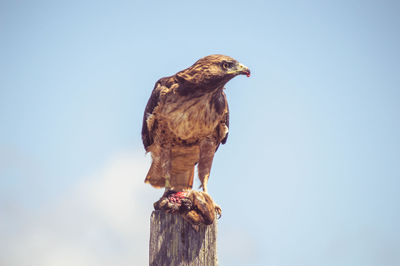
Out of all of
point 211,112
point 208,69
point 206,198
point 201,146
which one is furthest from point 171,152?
point 206,198

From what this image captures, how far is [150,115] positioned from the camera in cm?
444

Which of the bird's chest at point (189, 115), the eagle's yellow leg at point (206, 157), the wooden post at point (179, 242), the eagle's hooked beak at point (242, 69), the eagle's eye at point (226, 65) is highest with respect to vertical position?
the eagle's eye at point (226, 65)

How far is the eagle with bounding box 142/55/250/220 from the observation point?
13.6ft

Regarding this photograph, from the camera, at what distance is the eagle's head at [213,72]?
13.5 ft

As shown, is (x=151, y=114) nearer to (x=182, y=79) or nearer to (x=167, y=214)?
(x=182, y=79)

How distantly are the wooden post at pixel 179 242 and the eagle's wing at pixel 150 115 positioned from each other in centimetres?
156

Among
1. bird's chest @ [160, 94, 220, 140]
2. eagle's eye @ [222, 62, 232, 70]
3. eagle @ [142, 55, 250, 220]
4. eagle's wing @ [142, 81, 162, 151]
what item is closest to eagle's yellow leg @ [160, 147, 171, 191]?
eagle @ [142, 55, 250, 220]

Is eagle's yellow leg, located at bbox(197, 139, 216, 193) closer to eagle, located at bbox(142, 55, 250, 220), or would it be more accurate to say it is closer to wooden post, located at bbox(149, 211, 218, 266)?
eagle, located at bbox(142, 55, 250, 220)

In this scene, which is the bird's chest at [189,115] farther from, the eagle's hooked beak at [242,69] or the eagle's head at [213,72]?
the eagle's hooked beak at [242,69]

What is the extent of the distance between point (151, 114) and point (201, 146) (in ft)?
2.06

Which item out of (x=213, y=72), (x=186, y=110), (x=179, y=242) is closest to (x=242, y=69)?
(x=213, y=72)

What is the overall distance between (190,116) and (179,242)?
5.23 feet

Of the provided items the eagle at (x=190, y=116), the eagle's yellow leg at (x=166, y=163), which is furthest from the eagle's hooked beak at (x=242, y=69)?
the eagle's yellow leg at (x=166, y=163)

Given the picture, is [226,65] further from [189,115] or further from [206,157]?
[206,157]
